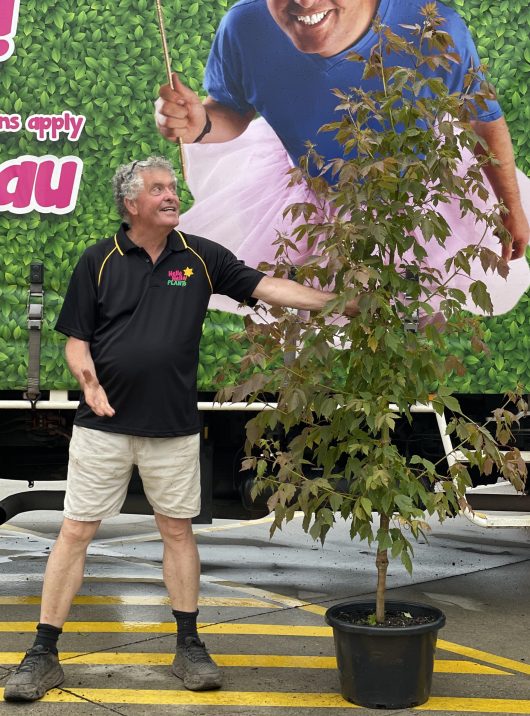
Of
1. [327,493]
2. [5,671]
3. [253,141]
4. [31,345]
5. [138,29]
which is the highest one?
[138,29]

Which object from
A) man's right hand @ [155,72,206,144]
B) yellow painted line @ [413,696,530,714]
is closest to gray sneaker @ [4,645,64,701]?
yellow painted line @ [413,696,530,714]

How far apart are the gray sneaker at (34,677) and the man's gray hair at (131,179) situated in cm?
184

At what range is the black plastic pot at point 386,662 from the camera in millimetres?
4133

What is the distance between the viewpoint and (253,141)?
17.9 feet

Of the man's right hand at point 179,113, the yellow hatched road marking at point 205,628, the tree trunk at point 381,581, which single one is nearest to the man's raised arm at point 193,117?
the man's right hand at point 179,113

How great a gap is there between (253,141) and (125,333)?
1.54 meters

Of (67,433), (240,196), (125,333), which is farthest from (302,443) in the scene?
(67,433)

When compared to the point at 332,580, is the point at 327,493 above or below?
above

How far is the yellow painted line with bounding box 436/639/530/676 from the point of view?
493 centimetres

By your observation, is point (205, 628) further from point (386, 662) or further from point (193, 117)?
point (193, 117)

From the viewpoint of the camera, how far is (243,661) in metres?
4.90

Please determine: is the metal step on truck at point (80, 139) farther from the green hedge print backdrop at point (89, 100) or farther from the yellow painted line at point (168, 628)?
the yellow painted line at point (168, 628)

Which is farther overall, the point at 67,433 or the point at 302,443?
the point at 67,433

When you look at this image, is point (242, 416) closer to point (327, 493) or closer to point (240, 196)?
point (240, 196)
